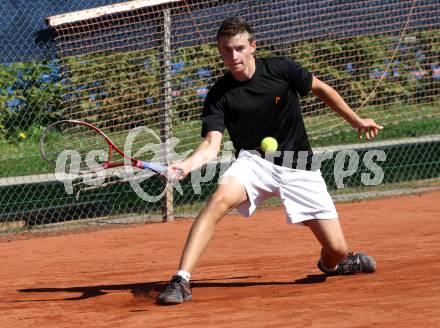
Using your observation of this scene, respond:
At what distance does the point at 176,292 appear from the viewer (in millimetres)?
5145

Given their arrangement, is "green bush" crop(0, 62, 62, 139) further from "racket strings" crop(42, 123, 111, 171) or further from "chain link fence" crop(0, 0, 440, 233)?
"racket strings" crop(42, 123, 111, 171)

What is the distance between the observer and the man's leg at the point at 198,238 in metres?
5.16

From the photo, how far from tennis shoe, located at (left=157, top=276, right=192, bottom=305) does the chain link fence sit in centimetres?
392

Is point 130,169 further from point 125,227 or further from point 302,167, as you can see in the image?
point 302,167

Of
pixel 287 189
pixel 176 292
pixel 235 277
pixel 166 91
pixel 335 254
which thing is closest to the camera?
pixel 176 292

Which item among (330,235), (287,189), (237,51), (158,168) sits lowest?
(330,235)

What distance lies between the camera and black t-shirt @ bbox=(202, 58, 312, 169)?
5477 millimetres

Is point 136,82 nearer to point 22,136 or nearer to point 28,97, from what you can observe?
point 28,97

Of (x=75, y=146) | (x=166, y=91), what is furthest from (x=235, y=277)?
(x=166, y=91)

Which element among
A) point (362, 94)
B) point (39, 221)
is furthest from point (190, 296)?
point (362, 94)

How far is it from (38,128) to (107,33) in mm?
1391

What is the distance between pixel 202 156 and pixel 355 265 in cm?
145

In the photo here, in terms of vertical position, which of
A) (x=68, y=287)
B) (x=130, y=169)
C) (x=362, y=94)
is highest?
(x=362, y=94)

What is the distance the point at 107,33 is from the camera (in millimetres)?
9398
